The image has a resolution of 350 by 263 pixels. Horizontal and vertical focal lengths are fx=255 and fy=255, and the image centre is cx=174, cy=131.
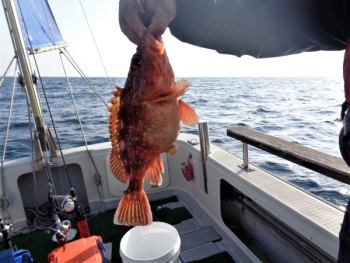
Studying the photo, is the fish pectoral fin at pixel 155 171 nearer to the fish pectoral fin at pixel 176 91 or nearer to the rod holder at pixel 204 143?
the fish pectoral fin at pixel 176 91

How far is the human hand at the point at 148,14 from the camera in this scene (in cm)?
85

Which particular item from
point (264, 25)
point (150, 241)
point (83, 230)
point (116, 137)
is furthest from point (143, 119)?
point (83, 230)

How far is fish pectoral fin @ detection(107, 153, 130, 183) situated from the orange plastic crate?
1.12 m

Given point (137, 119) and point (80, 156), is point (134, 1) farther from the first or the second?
point (80, 156)

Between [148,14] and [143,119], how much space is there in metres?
0.43

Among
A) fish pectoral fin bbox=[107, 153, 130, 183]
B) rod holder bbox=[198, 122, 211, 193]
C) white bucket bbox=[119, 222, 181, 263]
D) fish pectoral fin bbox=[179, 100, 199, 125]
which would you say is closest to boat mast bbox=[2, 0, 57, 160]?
white bucket bbox=[119, 222, 181, 263]

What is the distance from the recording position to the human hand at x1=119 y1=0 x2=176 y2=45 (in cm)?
85

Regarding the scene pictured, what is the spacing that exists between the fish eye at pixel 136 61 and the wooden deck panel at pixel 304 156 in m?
1.28

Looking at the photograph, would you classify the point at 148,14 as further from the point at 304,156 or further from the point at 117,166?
the point at 304,156

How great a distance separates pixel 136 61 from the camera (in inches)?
43.7

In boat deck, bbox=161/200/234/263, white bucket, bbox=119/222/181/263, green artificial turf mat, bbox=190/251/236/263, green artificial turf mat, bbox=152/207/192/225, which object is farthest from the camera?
green artificial turf mat, bbox=152/207/192/225

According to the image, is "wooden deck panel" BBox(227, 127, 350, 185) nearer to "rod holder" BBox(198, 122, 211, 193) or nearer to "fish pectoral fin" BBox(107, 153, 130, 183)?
"rod holder" BBox(198, 122, 211, 193)

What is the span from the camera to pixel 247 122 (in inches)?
356

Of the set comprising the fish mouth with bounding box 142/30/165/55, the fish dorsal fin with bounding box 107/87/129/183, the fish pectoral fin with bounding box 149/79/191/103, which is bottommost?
the fish dorsal fin with bounding box 107/87/129/183
